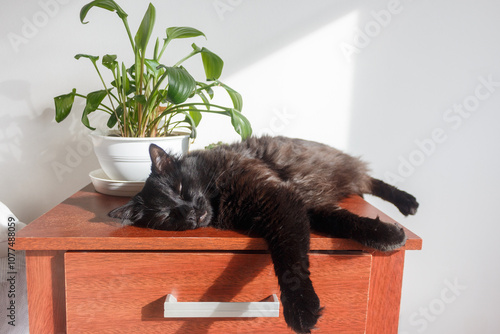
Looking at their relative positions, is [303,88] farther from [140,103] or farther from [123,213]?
[123,213]

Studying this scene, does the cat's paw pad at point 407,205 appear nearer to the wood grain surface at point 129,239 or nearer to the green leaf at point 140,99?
the wood grain surface at point 129,239

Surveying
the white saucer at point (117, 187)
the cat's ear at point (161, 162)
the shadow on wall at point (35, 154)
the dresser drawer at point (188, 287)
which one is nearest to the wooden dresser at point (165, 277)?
Result: the dresser drawer at point (188, 287)

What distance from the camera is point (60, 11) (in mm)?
1399

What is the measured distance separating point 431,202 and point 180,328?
1270mm

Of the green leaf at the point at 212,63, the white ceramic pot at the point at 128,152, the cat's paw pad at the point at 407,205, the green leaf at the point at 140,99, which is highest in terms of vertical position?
the green leaf at the point at 212,63

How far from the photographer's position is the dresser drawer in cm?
74

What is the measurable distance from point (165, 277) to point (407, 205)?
31.6 inches

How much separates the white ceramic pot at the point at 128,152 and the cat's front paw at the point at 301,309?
1.73ft

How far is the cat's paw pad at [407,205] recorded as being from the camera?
1173 millimetres

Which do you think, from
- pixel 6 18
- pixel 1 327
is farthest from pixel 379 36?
pixel 1 327

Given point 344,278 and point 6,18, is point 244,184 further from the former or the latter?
point 6,18

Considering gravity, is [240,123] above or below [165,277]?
above

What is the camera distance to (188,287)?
76 centimetres

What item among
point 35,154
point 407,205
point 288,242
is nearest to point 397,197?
point 407,205
